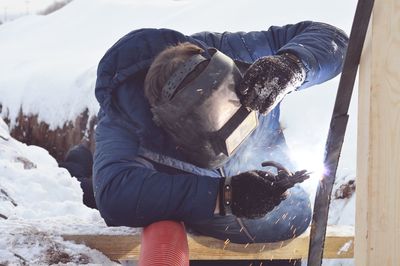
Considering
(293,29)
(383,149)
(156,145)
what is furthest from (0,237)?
(383,149)

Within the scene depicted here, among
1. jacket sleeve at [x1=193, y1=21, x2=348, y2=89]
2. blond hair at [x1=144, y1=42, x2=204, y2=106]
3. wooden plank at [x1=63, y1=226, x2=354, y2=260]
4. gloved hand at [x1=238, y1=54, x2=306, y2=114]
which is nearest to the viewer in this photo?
gloved hand at [x1=238, y1=54, x2=306, y2=114]

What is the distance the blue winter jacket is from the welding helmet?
143 millimetres

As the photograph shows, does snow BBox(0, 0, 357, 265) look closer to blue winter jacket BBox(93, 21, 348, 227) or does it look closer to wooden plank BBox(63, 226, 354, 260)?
wooden plank BBox(63, 226, 354, 260)

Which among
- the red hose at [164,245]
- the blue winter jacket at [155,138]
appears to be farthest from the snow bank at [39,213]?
the red hose at [164,245]

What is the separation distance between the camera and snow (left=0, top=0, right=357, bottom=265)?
2.84 meters

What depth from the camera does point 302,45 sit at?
7.90 feet

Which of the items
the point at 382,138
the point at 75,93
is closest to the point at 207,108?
the point at 382,138

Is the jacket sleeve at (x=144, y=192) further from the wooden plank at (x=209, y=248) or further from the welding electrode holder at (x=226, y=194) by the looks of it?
the wooden plank at (x=209, y=248)

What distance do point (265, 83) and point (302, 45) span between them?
0.40m

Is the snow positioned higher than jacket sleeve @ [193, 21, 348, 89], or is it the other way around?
jacket sleeve @ [193, 21, 348, 89]

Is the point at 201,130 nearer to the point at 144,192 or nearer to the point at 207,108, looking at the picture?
the point at 207,108

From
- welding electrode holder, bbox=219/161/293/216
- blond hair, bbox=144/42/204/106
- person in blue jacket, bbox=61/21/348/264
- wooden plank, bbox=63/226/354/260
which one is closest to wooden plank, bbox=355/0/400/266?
person in blue jacket, bbox=61/21/348/264

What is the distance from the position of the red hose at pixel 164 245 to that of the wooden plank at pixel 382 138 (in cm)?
89

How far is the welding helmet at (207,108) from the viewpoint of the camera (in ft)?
6.95
